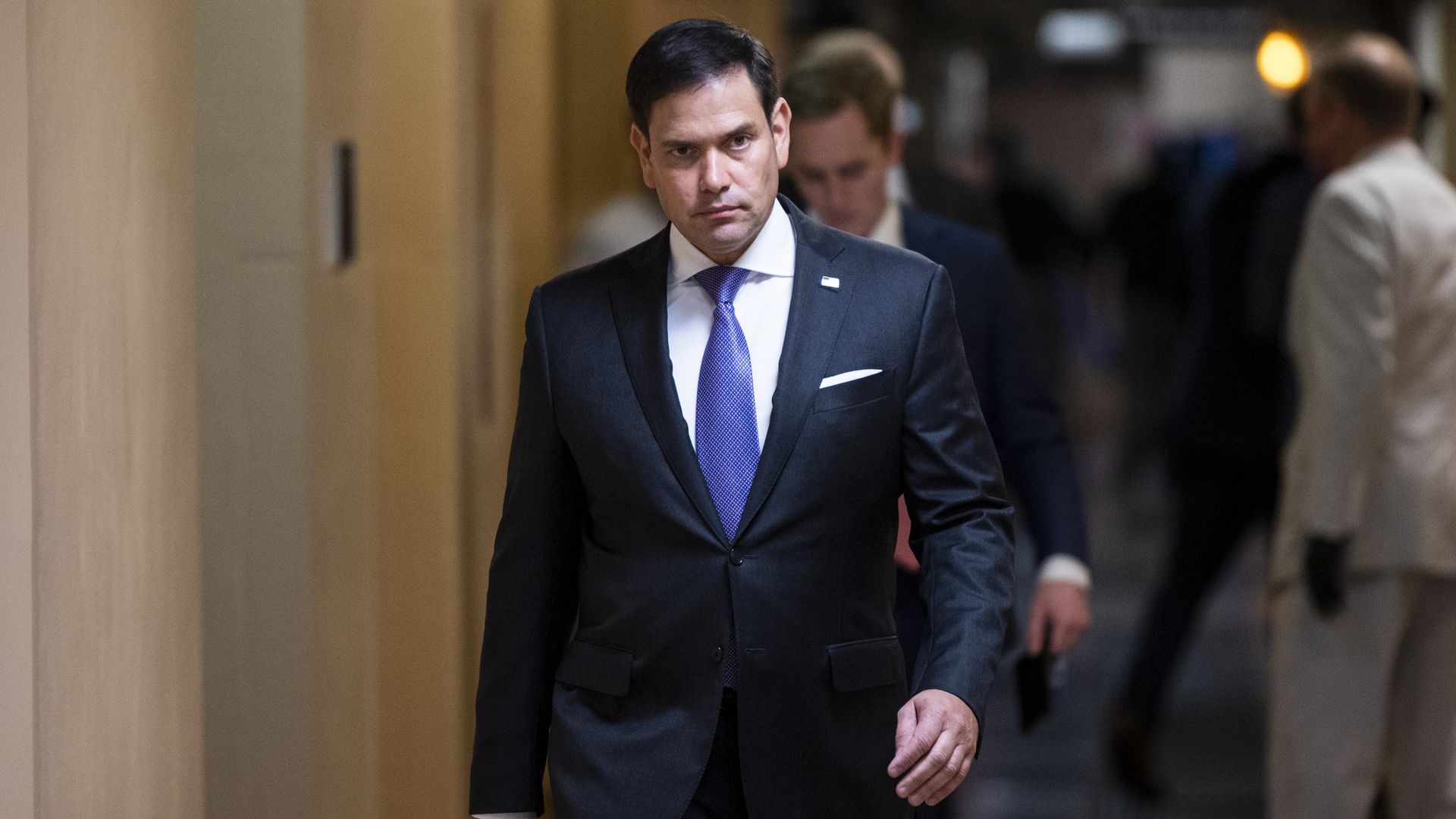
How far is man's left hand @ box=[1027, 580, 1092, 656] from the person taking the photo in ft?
11.7

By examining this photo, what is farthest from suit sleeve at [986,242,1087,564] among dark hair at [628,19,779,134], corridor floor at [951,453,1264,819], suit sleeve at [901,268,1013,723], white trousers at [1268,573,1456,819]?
white trousers at [1268,573,1456,819]

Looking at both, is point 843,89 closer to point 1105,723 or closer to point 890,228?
point 890,228

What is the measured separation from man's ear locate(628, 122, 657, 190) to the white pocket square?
1.00 feet

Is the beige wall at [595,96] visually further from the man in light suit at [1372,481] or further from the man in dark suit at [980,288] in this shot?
the man in dark suit at [980,288]

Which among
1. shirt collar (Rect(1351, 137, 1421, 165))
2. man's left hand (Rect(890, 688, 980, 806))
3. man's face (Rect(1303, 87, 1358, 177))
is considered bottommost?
man's left hand (Rect(890, 688, 980, 806))

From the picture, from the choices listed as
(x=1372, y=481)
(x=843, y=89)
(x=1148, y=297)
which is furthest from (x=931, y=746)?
(x=1148, y=297)

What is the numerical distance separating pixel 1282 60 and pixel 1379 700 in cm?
476

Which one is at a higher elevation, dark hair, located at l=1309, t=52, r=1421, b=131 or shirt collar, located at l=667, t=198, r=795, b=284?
dark hair, located at l=1309, t=52, r=1421, b=131

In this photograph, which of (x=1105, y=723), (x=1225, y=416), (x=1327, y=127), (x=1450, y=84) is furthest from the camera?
(x=1105, y=723)

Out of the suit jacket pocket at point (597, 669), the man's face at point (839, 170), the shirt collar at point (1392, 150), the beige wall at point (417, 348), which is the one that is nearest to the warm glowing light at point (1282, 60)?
the shirt collar at point (1392, 150)

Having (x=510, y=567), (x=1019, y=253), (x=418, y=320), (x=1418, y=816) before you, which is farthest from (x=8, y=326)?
(x=1019, y=253)

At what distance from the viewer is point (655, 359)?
7.65 feet

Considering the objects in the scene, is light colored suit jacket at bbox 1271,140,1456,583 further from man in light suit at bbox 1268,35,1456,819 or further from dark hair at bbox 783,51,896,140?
dark hair at bbox 783,51,896,140

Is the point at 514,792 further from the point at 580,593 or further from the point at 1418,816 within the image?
the point at 1418,816
